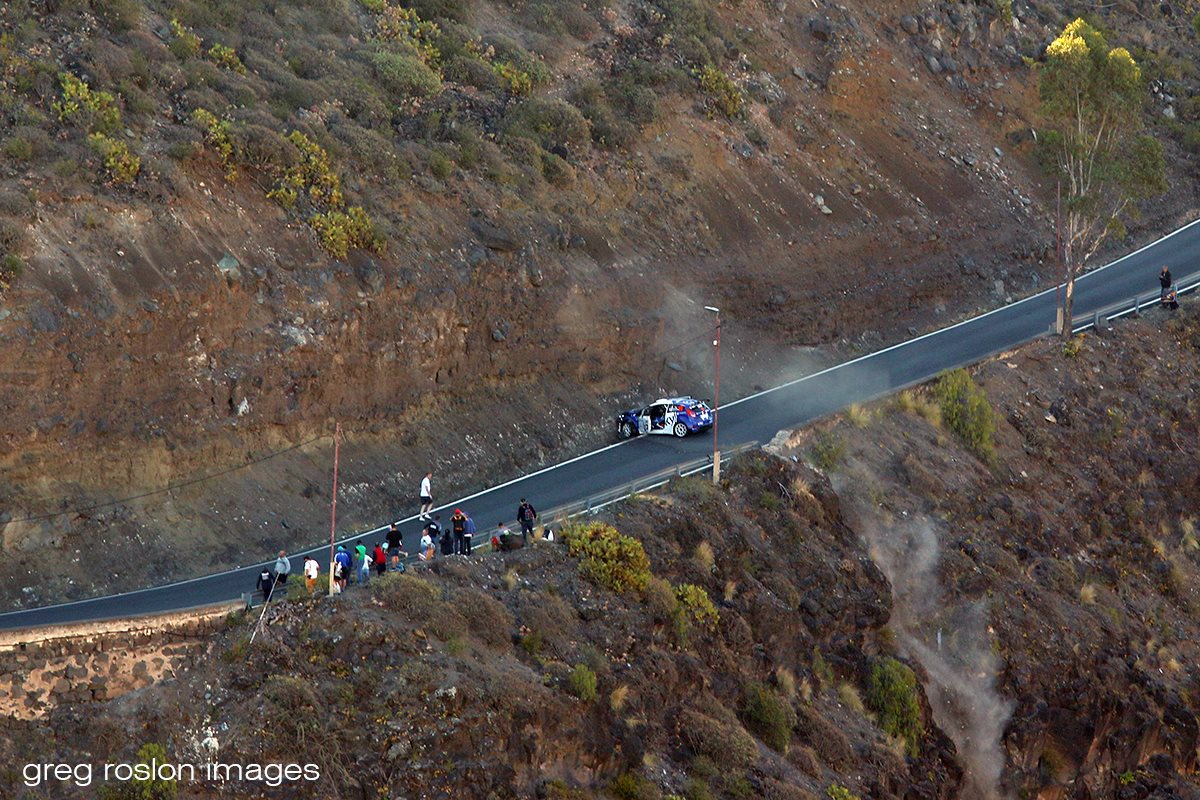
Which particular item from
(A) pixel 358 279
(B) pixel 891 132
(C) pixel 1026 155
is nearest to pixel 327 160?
(A) pixel 358 279

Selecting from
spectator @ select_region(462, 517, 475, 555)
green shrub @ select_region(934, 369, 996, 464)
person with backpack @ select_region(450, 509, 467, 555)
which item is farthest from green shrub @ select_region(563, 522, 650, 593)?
green shrub @ select_region(934, 369, 996, 464)

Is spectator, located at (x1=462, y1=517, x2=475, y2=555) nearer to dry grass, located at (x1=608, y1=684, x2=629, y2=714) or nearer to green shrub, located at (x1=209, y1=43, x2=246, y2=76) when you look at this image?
dry grass, located at (x1=608, y1=684, x2=629, y2=714)

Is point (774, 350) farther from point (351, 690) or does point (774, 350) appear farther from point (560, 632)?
point (351, 690)

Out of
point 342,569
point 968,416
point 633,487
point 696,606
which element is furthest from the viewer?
point 968,416

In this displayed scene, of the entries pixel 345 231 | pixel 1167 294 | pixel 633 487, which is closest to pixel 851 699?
pixel 633 487

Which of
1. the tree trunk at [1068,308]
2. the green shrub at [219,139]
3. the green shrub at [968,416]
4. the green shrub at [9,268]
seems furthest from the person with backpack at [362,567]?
the tree trunk at [1068,308]

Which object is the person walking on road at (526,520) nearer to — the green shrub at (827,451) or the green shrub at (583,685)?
the green shrub at (583,685)

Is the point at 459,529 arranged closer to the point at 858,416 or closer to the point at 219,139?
the point at 219,139
